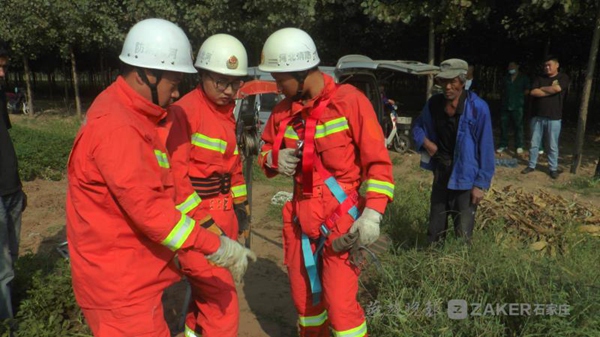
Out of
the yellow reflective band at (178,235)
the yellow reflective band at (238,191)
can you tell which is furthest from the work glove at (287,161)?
the yellow reflective band at (178,235)

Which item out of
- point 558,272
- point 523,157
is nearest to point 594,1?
point 523,157

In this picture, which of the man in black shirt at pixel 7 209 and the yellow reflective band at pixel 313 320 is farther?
the man in black shirt at pixel 7 209

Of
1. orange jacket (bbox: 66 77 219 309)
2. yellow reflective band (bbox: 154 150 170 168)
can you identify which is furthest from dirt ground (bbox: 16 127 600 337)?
yellow reflective band (bbox: 154 150 170 168)

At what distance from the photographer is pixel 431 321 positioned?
3.14m

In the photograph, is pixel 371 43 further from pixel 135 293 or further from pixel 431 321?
pixel 135 293

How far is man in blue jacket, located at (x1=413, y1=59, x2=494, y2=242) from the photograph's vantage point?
3.80 metres

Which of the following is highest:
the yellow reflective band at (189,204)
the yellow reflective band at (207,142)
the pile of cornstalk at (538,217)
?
the yellow reflective band at (207,142)

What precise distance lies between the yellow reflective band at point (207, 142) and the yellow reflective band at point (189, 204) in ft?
1.15

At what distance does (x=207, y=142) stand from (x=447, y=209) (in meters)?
2.22

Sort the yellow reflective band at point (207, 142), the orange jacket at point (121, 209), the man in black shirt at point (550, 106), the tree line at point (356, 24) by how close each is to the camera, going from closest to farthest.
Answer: the orange jacket at point (121, 209)
the yellow reflective band at point (207, 142)
the man in black shirt at point (550, 106)
the tree line at point (356, 24)

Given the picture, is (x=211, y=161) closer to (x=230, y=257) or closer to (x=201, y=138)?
(x=201, y=138)

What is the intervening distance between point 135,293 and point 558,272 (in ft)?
8.68

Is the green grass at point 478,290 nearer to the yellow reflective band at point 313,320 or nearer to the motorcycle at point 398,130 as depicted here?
the yellow reflective band at point 313,320

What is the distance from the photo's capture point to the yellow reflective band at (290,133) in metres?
2.98
